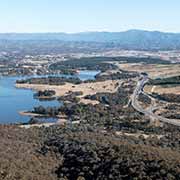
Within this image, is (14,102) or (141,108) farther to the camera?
(14,102)

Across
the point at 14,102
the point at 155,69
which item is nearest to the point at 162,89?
the point at 14,102

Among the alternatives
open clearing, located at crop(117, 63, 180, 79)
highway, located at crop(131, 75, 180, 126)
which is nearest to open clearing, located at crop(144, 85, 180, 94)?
highway, located at crop(131, 75, 180, 126)

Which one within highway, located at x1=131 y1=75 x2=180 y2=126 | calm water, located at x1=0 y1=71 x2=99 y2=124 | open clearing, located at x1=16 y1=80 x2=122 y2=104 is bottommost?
calm water, located at x1=0 y1=71 x2=99 y2=124

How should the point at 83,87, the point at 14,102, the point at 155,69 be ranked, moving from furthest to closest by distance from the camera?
the point at 155,69 → the point at 83,87 → the point at 14,102

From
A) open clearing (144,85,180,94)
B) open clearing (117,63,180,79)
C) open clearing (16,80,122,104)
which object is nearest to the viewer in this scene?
open clearing (144,85,180,94)

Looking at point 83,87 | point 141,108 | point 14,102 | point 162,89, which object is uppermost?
point 162,89

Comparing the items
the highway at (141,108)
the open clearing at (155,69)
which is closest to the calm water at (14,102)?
the highway at (141,108)

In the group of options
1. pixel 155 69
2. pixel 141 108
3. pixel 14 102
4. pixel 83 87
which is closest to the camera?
pixel 141 108

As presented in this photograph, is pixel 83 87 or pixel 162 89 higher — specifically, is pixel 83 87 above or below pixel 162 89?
below

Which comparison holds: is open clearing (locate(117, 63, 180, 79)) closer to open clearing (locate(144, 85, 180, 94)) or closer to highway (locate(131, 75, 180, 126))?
highway (locate(131, 75, 180, 126))

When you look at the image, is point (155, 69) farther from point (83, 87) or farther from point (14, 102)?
point (14, 102)
